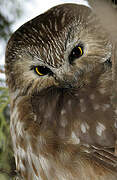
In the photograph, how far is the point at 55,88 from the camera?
1851 millimetres

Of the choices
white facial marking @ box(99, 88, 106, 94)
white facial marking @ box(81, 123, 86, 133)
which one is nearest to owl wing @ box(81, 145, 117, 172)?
white facial marking @ box(81, 123, 86, 133)

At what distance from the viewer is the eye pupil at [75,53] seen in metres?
1.68

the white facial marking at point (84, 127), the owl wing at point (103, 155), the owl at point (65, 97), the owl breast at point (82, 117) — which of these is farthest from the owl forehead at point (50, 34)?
the owl wing at point (103, 155)

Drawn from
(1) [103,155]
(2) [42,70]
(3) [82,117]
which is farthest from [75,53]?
(1) [103,155]

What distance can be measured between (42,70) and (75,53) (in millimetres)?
268

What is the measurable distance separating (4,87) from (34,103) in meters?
0.60

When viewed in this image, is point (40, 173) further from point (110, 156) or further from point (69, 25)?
point (69, 25)

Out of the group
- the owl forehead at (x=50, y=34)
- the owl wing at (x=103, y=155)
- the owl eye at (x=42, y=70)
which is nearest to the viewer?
the owl wing at (x=103, y=155)

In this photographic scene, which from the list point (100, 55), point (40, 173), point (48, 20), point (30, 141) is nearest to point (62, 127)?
point (30, 141)

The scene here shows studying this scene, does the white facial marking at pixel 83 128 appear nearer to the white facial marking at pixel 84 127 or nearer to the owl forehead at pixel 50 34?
the white facial marking at pixel 84 127

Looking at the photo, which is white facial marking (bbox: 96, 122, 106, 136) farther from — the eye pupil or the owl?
the eye pupil

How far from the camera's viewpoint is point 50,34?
169 cm

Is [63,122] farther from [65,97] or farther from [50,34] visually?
[50,34]

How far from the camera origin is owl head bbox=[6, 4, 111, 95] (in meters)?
1.67
